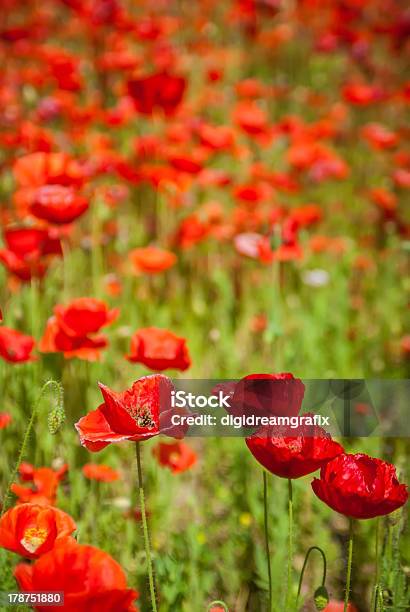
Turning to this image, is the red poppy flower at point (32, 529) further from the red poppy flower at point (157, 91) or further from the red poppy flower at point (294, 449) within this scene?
the red poppy flower at point (157, 91)

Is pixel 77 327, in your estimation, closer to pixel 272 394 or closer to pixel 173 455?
pixel 173 455

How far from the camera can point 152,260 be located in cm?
178

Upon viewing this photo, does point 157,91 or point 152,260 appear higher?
point 157,91

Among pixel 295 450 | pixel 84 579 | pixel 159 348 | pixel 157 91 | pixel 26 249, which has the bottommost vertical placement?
pixel 84 579

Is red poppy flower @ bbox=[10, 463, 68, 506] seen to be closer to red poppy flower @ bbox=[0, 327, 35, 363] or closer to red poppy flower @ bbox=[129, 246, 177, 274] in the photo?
red poppy flower @ bbox=[0, 327, 35, 363]

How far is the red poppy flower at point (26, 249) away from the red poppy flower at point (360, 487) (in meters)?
0.76

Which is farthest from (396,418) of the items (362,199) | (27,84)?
(27,84)

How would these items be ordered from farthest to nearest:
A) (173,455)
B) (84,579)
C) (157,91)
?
(157,91) → (173,455) → (84,579)

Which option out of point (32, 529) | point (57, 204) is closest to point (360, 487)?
point (32, 529)

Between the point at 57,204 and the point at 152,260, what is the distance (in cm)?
43

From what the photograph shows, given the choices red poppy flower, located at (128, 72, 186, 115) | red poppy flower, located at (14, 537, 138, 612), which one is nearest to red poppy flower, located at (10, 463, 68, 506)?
red poppy flower, located at (14, 537, 138, 612)

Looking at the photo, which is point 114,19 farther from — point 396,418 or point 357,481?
point 357,481

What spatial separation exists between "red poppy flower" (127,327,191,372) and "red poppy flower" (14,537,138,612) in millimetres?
454

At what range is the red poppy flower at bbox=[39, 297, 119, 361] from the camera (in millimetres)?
1235
